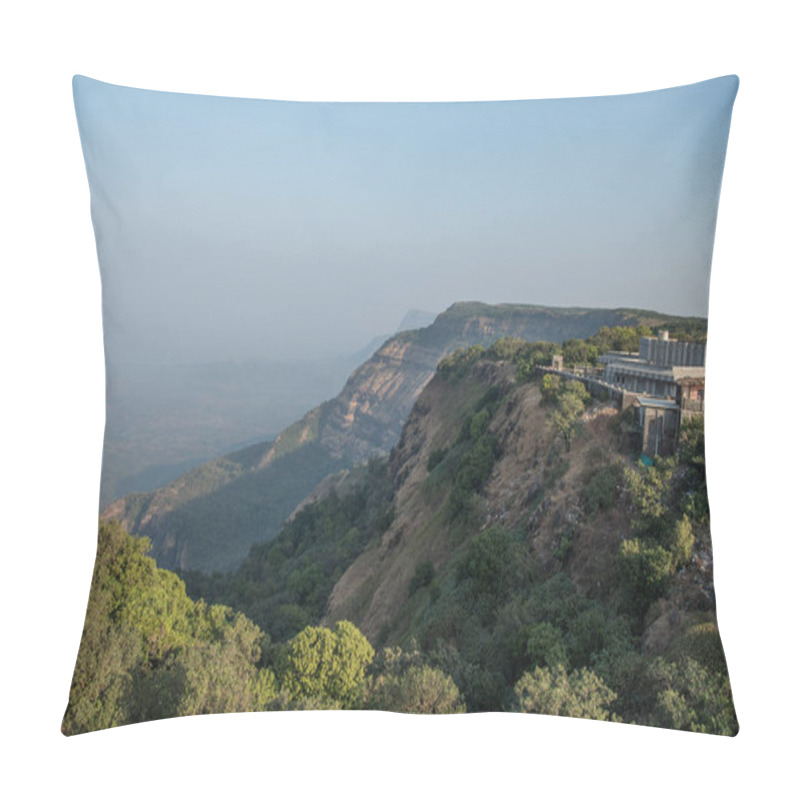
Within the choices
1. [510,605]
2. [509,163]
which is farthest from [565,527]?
[509,163]

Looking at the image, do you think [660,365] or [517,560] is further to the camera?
[517,560]

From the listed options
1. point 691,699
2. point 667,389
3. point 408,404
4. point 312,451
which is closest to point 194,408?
point 312,451

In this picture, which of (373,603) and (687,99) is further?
(373,603)

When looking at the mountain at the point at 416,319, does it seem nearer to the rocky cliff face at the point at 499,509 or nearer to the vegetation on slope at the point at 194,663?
the rocky cliff face at the point at 499,509

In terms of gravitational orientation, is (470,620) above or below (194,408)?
below

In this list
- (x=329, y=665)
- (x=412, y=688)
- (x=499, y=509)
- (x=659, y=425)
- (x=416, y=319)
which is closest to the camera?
(x=412, y=688)

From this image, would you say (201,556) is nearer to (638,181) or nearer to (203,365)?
(203,365)

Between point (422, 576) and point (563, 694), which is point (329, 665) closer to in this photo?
point (422, 576)
